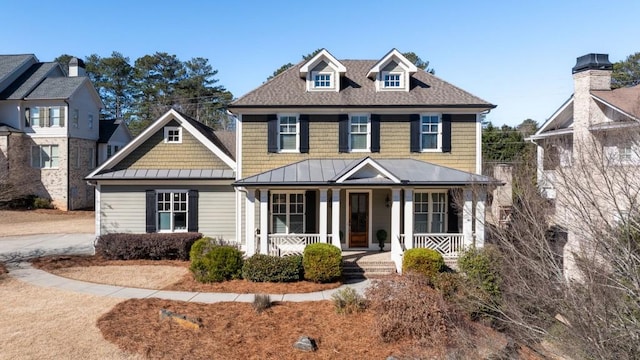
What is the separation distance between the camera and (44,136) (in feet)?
101

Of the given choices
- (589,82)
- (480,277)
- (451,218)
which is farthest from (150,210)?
(589,82)

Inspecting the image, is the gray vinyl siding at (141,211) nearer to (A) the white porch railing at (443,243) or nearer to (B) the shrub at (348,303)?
(A) the white porch railing at (443,243)

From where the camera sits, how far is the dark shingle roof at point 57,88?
3078 cm

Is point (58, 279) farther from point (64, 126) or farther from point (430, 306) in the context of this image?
point (64, 126)

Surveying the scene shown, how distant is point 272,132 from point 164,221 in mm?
6371

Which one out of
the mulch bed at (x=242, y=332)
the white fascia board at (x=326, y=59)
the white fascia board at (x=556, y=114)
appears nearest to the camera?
the mulch bed at (x=242, y=332)

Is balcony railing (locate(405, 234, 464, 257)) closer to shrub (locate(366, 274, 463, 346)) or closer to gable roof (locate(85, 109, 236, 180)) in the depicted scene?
shrub (locate(366, 274, 463, 346))

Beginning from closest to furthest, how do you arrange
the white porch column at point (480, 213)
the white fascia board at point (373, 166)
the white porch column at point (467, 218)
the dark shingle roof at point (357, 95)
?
1. the white porch column at point (480, 213)
2. the white porch column at point (467, 218)
3. the white fascia board at point (373, 166)
4. the dark shingle roof at point (357, 95)

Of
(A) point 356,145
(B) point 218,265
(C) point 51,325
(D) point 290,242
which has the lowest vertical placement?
(C) point 51,325

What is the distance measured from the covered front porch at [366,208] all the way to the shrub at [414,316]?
4851 mm

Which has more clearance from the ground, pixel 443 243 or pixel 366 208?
pixel 366 208

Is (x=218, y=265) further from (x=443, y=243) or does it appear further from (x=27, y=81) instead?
(x=27, y=81)

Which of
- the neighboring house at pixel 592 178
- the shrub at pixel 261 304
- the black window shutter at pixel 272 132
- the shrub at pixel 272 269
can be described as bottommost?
the shrub at pixel 261 304

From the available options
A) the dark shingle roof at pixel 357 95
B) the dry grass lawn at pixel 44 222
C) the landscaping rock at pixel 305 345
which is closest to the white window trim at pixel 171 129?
the dark shingle roof at pixel 357 95
